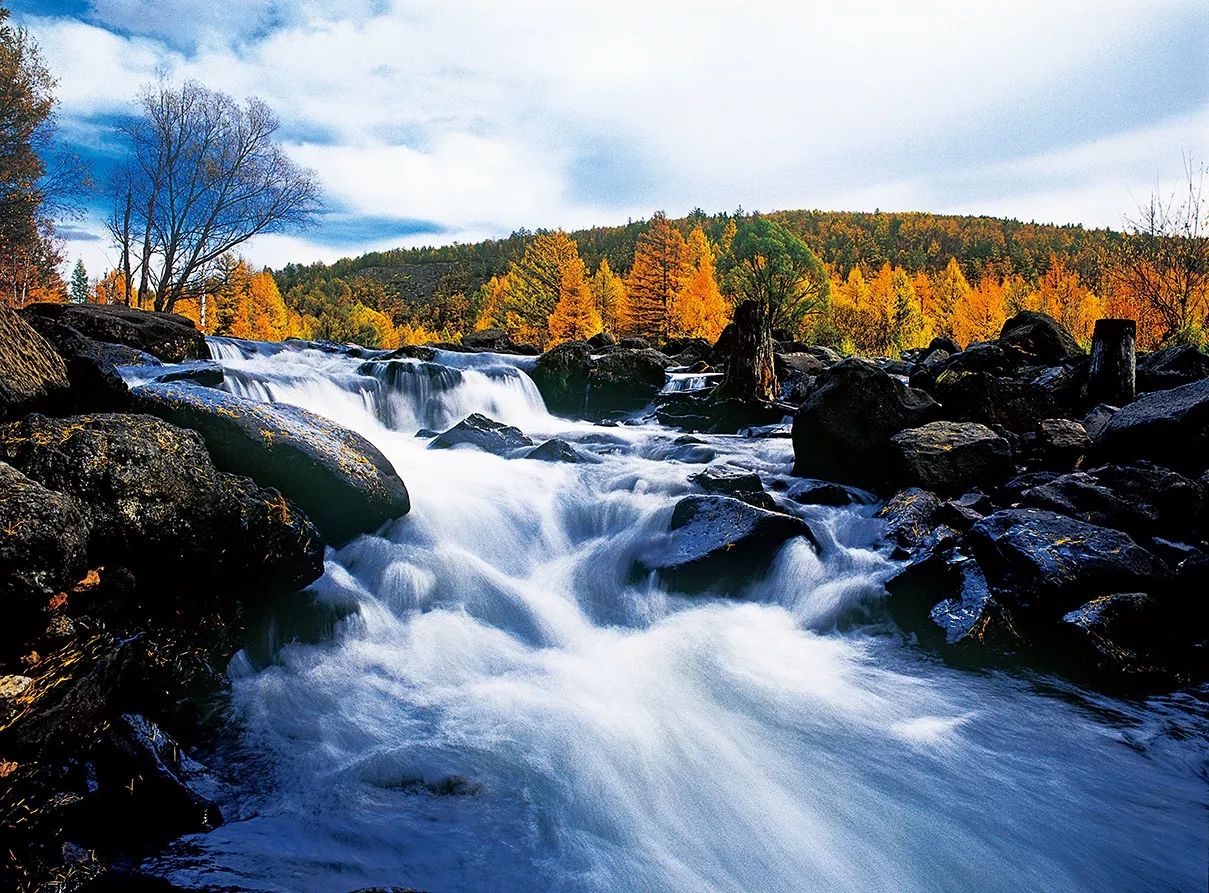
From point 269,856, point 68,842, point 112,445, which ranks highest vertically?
point 112,445

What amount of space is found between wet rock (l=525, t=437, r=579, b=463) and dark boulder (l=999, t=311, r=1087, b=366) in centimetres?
1197

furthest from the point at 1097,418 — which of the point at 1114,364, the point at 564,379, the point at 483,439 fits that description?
the point at 564,379

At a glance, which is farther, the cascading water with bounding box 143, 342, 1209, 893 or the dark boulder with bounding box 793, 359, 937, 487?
the dark boulder with bounding box 793, 359, 937, 487

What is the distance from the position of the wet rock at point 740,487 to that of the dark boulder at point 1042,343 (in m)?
11.3

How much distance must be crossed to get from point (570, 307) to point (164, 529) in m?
38.6

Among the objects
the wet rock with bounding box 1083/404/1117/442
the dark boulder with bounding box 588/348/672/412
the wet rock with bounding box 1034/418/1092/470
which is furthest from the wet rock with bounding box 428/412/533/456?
the wet rock with bounding box 1083/404/1117/442

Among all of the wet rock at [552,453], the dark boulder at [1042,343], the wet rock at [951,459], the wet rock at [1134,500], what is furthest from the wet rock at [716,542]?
the dark boulder at [1042,343]

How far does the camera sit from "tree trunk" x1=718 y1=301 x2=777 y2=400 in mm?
14570

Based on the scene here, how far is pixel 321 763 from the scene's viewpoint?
353 centimetres

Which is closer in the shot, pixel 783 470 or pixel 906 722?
pixel 906 722

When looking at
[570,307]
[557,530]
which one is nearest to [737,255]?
[570,307]

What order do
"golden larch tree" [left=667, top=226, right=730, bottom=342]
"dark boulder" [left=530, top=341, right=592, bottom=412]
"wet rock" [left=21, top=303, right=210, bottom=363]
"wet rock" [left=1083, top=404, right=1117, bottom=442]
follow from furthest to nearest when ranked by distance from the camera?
1. "golden larch tree" [left=667, top=226, right=730, bottom=342]
2. "dark boulder" [left=530, top=341, right=592, bottom=412]
3. "wet rock" [left=21, top=303, right=210, bottom=363]
4. "wet rock" [left=1083, top=404, right=1117, bottom=442]

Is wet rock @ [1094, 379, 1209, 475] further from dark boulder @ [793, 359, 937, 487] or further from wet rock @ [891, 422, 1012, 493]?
dark boulder @ [793, 359, 937, 487]

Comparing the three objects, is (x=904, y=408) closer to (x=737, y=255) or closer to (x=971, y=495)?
(x=971, y=495)
